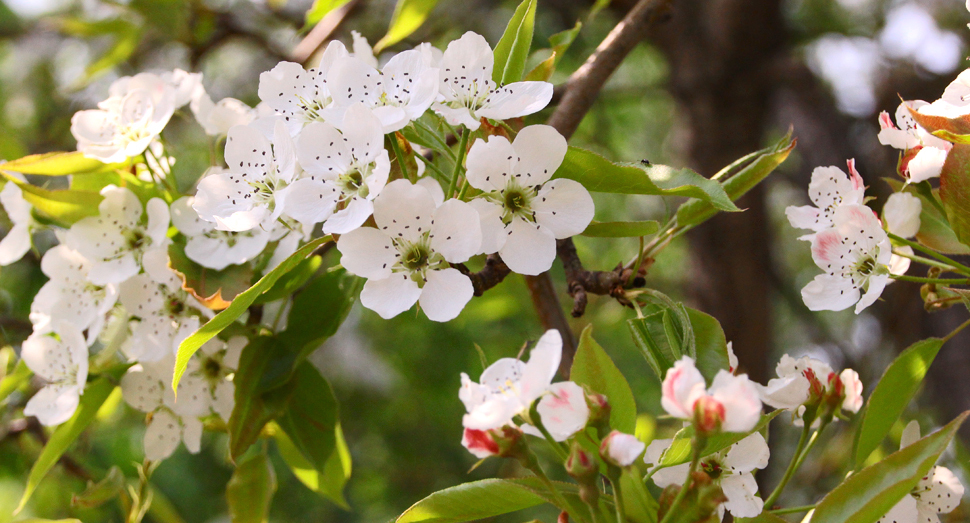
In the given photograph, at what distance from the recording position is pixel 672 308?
2.13ft

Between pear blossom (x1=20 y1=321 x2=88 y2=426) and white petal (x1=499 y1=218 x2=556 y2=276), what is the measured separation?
1.78ft

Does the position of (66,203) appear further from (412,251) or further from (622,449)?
(622,449)

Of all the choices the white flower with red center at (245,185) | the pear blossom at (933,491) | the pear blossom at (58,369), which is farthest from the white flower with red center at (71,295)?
the pear blossom at (933,491)

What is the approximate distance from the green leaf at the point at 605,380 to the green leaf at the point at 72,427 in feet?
2.03

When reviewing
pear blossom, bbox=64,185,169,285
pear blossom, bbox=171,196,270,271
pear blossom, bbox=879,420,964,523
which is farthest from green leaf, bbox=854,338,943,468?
pear blossom, bbox=64,185,169,285

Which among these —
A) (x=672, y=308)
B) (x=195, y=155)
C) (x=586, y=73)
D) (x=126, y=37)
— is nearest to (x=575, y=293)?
(x=672, y=308)

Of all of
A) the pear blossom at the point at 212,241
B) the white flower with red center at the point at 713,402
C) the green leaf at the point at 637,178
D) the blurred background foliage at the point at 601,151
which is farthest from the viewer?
the blurred background foliage at the point at 601,151

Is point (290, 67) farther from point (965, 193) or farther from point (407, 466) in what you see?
point (407, 466)

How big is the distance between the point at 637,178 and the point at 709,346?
0.15 m

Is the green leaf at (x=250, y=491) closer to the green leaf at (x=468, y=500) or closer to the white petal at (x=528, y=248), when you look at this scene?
the green leaf at (x=468, y=500)

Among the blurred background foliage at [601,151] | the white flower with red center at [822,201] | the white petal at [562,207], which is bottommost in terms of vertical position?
the blurred background foliage at [601,151]

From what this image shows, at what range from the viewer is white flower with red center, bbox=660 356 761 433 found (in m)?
0.48

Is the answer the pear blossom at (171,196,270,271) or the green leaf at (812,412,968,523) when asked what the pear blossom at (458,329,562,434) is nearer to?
the green leaf at (812,412,968,523)

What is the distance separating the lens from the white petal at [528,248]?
0.64 meters
